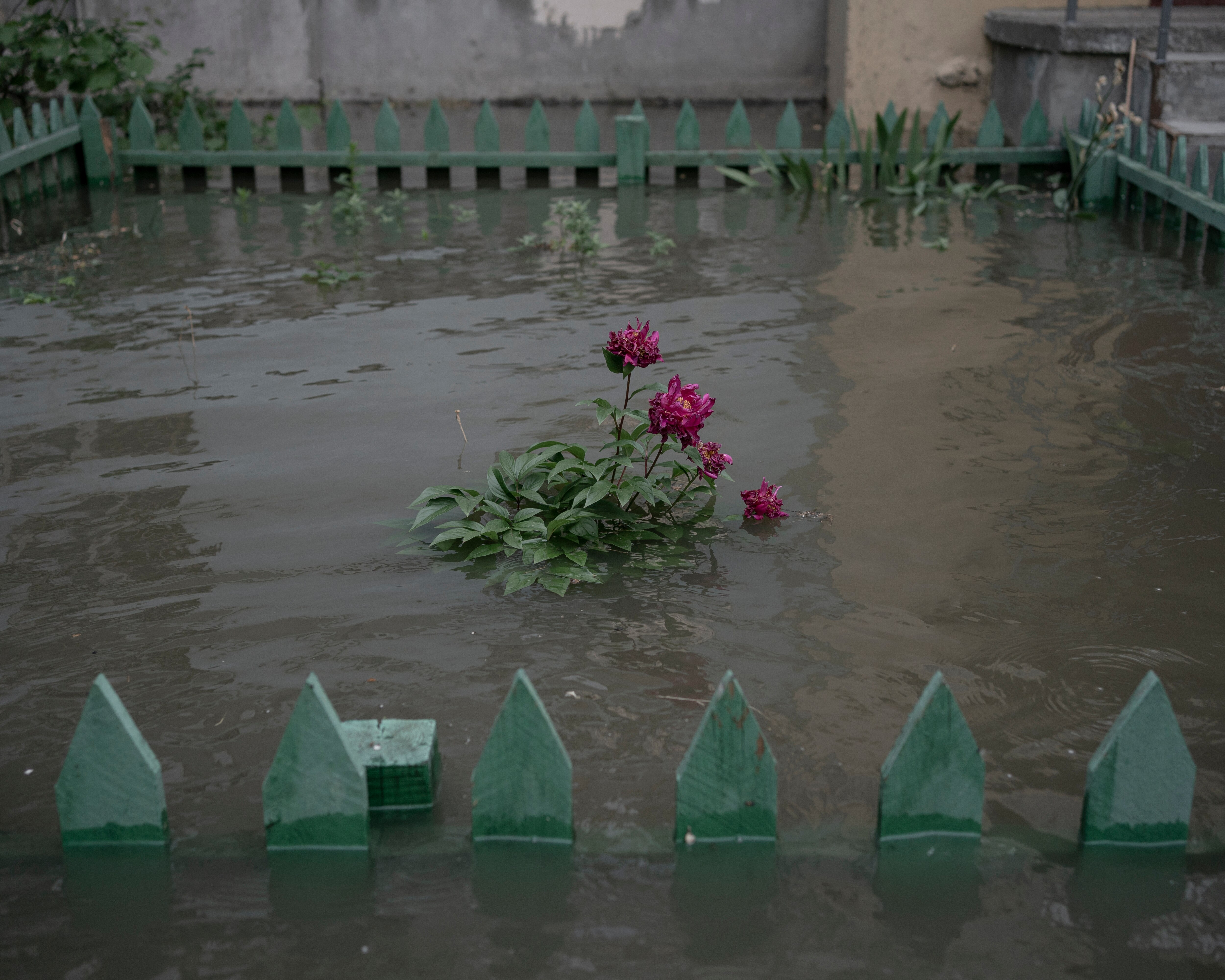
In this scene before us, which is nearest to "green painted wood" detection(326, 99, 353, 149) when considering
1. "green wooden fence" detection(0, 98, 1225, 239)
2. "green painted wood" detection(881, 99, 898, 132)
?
"green wooden fence" detection(0, 98, 1225, 239)

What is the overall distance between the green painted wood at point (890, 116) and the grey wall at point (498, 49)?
5.80 ft

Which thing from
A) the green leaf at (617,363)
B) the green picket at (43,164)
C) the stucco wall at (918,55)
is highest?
the stucco wall at (918,55)

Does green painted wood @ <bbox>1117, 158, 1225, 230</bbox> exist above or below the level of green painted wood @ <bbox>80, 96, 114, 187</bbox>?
below

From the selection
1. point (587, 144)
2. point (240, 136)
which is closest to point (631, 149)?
point (587, 144)

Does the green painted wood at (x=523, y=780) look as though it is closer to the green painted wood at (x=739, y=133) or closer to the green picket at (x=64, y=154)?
the green painted wood at (x=739, y=133)

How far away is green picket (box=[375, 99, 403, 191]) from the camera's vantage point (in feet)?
26.2

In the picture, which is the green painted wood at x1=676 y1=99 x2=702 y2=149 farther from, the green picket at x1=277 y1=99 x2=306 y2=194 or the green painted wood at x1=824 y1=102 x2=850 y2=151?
the green picket at x1=277 y1=99 x2=306 y2=194

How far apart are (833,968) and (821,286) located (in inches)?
170

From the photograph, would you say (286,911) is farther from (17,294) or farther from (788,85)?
(788,85)

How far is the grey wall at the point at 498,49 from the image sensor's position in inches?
441

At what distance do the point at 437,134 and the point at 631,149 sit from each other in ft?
4.42

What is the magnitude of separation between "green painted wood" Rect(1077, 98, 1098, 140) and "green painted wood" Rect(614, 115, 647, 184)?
2.89m

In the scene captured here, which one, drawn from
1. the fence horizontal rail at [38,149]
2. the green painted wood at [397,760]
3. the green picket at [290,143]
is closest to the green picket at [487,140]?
the green picket at [290,143]

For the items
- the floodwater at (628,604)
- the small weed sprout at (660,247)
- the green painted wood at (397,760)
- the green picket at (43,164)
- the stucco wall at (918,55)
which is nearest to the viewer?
the floodwater at (628,604)
